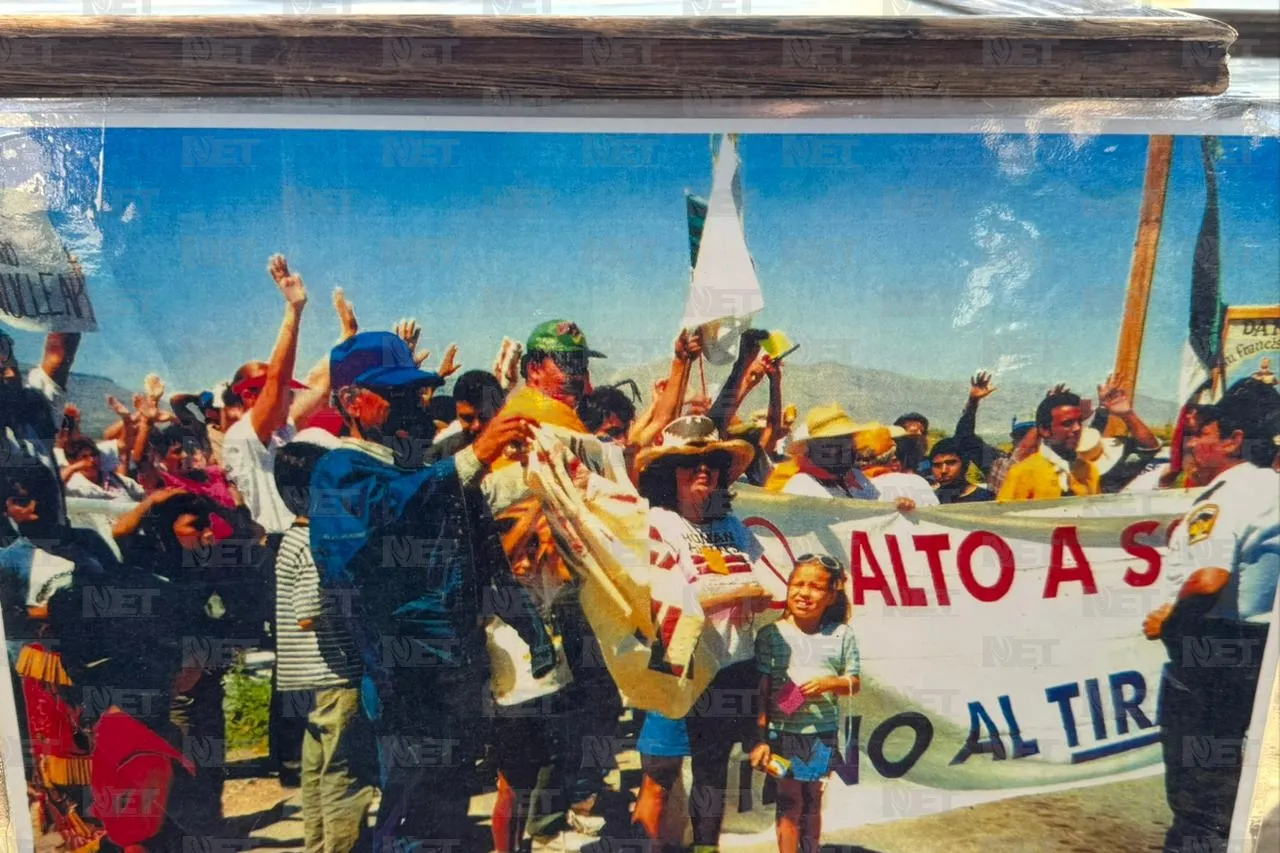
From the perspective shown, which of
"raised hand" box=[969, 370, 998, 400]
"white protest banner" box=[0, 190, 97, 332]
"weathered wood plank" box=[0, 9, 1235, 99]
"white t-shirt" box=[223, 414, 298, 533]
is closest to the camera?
"weathered wood plank" box=[0, 9, 1235, 99]

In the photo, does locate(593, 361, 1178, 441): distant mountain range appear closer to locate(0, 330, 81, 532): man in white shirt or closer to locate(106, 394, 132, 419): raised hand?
locate(106, 394, 132, 419): raised hand

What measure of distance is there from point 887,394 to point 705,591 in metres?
0.72

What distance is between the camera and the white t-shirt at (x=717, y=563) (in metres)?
2.87

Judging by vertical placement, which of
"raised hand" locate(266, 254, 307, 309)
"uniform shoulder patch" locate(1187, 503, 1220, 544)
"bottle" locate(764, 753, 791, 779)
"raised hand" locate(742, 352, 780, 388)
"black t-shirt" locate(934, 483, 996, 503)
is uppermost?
"raised hand" locate(266, 254, 307, 309)

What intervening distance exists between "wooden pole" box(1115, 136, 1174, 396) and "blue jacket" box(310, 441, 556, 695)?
1.72 metres

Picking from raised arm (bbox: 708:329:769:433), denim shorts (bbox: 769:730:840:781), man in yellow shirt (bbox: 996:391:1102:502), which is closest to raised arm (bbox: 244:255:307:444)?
raised arm (bbox: 708:329:769:433)

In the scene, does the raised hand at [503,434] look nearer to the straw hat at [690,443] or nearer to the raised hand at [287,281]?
the straw hat at [690,443]

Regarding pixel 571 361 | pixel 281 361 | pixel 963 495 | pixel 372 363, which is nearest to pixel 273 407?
pixel 281 361

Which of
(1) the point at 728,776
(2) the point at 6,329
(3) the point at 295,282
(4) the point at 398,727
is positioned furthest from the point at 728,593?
(2) the point at 6,329

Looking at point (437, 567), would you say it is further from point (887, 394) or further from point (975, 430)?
point (975, 430)

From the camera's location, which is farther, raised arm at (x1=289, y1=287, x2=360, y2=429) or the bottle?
the bottle

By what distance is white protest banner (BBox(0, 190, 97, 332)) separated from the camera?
2.66 m

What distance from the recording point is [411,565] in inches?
112

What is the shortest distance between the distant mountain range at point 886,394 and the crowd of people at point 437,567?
0.10 ft
